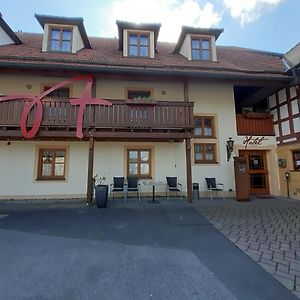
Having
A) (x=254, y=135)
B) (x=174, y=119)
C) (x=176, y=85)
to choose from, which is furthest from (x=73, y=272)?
(x=254, y=135)

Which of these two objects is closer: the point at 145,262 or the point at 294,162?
the point at 145,262

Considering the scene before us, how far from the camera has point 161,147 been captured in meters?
9.23

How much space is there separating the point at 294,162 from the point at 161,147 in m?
5.78

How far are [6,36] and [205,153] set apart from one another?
11.2 meters

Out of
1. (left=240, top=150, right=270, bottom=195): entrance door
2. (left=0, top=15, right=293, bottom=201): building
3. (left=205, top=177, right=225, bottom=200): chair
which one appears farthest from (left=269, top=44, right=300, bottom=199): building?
(left=205, top=177, right=225, bottom=200): chair

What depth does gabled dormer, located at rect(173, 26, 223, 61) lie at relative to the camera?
10172mm

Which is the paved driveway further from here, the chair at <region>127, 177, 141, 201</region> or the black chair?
the chair at <region>127, 177, 141, 201</region>

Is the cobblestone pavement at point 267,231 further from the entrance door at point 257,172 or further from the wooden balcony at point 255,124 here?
the wooden balcony at point 255,124

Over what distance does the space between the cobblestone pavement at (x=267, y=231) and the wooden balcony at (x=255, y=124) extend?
11.6 ft

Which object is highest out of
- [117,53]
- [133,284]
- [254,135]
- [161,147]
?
[117,53]

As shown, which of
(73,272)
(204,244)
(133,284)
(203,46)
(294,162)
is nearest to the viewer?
(133,284)

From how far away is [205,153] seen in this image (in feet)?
31.1

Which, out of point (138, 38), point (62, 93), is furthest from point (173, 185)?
point (138, 38)

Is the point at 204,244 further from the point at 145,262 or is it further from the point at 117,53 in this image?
the point at 117,53
